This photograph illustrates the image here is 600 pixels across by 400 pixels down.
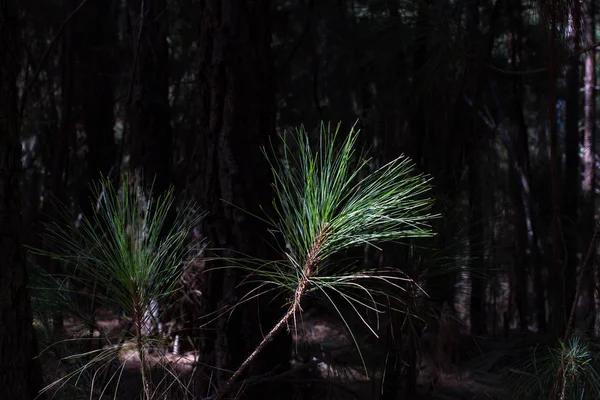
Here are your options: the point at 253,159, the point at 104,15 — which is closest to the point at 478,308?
the point at 253,159

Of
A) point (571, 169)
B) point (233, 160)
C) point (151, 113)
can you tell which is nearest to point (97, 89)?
point (151, 113)

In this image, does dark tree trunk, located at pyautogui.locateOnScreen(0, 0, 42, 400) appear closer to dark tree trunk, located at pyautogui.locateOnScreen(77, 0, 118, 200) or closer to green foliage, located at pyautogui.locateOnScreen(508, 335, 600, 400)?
green foliage, located at pyautogui.locateOnScreen(508, 335, 600, 400)

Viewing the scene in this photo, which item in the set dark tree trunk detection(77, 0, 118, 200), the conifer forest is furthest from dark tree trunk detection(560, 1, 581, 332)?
dark tree trunk detection(77, 0, 118, 200)

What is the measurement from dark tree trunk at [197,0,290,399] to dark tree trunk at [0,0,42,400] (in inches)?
39.6

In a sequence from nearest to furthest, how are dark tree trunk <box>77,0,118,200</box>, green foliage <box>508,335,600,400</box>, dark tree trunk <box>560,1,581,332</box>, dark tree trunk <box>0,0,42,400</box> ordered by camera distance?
dark tree trunk <box>0,0,42,400</box>, green foliage <box>508,335,600,400</box>, dark tree trunk <box>560,1,581,332</box>, dark tree trunk <box>77,0,118,200</box>

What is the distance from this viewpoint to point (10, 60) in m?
2.15

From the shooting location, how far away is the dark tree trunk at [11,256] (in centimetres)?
205

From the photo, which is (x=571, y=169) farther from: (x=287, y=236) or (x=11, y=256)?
(x=11, y=256)

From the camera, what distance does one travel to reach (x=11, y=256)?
6.78 feet

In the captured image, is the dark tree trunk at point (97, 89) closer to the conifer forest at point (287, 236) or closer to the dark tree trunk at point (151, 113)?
the conifer forest at point (287, 236)

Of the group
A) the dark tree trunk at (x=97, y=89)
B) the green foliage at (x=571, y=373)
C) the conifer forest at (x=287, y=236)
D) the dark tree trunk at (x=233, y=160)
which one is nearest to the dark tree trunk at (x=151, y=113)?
the conifer forest at (x=287, y=236)

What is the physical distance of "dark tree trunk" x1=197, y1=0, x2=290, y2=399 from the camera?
118 inches

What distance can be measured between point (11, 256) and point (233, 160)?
1.20 meters

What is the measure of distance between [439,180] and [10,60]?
122 inches
